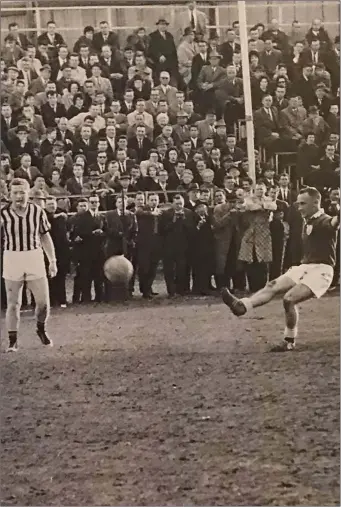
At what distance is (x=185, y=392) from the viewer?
159cm

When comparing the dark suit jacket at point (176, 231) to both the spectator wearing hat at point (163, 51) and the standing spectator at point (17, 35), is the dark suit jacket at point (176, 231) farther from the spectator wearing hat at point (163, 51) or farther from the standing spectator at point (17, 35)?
the standing spectator at point (17, 35)

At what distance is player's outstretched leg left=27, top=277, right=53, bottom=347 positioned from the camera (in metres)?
1.66

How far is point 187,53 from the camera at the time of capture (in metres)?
1.67

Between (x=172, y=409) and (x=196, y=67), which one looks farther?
(x=196, y=67)

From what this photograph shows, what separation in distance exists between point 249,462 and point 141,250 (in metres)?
0.50

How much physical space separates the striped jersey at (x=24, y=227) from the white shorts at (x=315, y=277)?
0.53 m

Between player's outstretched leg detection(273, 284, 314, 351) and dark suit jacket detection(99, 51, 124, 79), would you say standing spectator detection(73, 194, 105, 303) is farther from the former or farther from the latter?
player's outstretched leg detection(273, 284, 314, 351)

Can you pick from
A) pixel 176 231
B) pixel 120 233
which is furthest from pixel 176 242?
pixel 120 233

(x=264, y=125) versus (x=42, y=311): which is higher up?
(x=264, y=125)

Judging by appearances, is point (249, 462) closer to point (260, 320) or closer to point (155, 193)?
point (260, 320)

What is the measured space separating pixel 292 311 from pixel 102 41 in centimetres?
67

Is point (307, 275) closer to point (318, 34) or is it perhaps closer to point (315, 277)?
point (315, 277)

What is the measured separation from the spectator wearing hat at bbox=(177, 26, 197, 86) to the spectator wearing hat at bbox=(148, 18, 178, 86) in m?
0.01

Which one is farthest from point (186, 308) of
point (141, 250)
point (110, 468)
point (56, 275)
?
point (110, 468)
